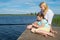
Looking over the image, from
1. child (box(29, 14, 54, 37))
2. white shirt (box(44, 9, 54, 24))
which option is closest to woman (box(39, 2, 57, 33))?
white shirt (box(44, 9, 54, 24))

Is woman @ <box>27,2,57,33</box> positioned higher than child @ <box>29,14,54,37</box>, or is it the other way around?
woman @ <box>27,2,57,33</box>

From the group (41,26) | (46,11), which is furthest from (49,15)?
(41,26)

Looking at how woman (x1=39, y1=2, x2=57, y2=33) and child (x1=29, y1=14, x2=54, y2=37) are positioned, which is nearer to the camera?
woman (x1=39, y1=2, x2=57, y2=33)

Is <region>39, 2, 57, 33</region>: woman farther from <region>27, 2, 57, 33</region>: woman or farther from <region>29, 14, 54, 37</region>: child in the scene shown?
<region>29, 14, 54, 37</region>: child

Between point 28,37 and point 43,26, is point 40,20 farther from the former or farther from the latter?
point 28,37

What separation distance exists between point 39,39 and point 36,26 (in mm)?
1148

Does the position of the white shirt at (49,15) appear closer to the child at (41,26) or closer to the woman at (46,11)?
the woman at (46,11)

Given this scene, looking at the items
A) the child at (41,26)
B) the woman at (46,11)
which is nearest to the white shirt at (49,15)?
the woman at (46,11)

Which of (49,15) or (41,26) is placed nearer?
(49,15)

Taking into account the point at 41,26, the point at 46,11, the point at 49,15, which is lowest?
the point at 41,26

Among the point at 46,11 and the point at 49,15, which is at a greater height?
the point at 46,11

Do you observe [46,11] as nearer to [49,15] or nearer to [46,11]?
[46,11]

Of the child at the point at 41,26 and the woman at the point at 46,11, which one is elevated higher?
the woman at the point at 46,11

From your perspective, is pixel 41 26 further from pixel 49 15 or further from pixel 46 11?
pixel 46 11
